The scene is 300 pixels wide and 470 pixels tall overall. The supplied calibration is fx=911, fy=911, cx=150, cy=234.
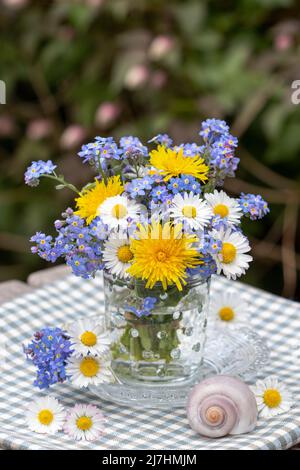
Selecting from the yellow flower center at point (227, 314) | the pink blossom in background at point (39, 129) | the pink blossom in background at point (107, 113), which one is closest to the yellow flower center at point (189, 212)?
the yellow flower center at point (227, 314)

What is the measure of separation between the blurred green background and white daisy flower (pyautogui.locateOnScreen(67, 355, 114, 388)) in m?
1.18

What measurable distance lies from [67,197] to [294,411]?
1.56 m

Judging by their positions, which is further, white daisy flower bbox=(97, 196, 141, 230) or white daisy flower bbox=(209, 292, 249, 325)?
white daisy flower bbox=(209, 292, 249, 325)

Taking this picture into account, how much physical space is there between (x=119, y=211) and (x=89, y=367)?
229mm

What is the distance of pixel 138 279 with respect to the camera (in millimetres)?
1221

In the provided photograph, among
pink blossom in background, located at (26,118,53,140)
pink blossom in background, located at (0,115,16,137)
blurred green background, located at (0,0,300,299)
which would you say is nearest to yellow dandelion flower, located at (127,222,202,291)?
blurred green background, located at (0,0,300,299)

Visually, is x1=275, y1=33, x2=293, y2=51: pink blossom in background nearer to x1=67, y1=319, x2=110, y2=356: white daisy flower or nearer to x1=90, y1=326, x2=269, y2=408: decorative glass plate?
x1=90, y1=326, x2=269, y2=408: decorative glass plate

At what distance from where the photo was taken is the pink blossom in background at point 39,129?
2666mm

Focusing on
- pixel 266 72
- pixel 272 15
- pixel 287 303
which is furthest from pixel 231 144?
pixel 272 15

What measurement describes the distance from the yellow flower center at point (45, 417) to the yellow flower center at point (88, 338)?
0.35 ft

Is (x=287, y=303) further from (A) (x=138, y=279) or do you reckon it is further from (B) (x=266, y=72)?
(B) (x=266, y=72)

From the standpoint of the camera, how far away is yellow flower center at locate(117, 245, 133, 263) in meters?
1.20

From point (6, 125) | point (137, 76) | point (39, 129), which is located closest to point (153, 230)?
point (137, 76)

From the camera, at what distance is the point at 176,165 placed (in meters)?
1.23
